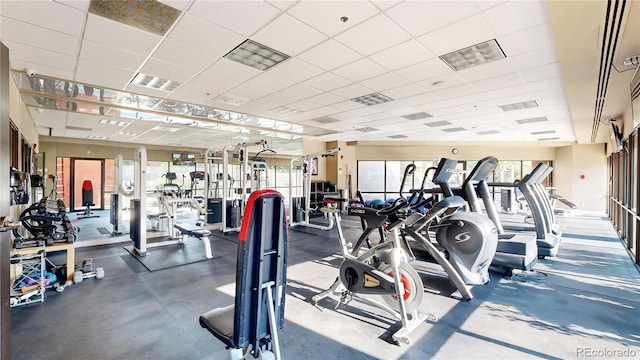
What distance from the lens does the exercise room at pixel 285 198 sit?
2.28 metres

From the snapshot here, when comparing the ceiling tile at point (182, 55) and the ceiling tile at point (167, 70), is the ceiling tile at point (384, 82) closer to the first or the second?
the ceiling tile at point (182, 55)

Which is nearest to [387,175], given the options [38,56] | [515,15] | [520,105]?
[520,105]

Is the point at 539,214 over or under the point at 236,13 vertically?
under

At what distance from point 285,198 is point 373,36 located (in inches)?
85.5

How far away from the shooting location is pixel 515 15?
272 centimetres

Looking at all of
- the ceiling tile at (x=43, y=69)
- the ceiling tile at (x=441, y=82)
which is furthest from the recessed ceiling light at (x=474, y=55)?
the ceiling tile at (x=43, y=69)

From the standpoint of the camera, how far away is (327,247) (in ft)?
18.5

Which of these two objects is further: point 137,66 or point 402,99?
point 402,99

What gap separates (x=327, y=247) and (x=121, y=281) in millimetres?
3318

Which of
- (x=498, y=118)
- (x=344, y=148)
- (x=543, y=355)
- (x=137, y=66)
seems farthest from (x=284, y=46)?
(x=344, y=148)

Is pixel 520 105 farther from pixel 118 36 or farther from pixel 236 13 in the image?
pixel 118 36

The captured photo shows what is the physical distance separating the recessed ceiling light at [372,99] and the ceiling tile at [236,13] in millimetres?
2885

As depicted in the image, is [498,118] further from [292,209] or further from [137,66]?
[137,66]

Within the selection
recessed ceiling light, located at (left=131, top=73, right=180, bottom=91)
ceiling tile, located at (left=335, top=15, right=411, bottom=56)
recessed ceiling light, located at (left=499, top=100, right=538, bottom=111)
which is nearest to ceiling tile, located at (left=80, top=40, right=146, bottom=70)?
recessed ceiling light, located at (left=131, top=73, right=180, bottom=91)
